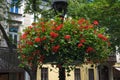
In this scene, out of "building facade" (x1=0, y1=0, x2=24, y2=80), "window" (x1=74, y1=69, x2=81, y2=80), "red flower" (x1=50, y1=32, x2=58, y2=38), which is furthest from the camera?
"window" (x1=74, y1=69, x2=81, y2=80)

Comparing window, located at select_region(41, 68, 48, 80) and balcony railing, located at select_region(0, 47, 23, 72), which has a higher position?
balcony railing, located at select_region(0, 47, 23, 72)

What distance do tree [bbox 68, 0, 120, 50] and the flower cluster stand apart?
1039cm

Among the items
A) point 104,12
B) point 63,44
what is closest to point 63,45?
point 63,44

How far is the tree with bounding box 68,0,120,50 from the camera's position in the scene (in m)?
17.1

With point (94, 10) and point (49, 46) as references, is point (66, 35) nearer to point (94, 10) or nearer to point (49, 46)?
point (49, 46)

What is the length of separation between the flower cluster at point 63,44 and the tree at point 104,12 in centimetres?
1039

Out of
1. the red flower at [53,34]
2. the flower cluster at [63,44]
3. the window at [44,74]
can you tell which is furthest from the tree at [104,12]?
the red flower at [53,34]

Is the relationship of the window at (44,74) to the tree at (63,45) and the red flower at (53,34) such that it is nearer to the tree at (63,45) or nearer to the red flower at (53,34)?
the tree at (63,45)

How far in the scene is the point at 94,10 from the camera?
1798cm

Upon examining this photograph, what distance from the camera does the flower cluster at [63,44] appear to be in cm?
630

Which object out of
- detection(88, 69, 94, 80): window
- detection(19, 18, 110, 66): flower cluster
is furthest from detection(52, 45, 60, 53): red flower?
detection(88, 69, 94, 80): window

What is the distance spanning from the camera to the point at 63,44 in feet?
20.8

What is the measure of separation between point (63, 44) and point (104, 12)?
38.7 feet

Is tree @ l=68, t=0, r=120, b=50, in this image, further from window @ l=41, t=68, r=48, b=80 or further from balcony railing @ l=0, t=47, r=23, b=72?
window @ l=41, t=68, r=48, b=80
